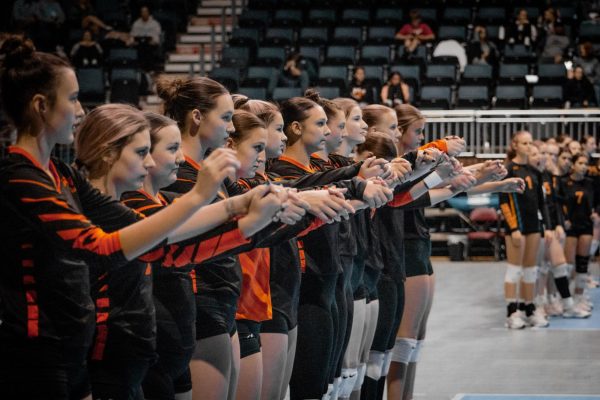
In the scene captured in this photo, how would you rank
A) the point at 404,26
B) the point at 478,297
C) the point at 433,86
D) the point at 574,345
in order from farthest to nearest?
the point at 404,26 → the point at 433,86 → the point at 478,297 → the point at 574,345

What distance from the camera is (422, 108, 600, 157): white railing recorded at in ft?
46.4

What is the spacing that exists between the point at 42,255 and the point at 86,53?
13062 mm

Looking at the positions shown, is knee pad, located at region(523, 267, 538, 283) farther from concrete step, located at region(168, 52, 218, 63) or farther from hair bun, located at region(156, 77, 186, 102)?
concrete step, located at region(168, 52, 218, 63)

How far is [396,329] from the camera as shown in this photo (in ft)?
18.1

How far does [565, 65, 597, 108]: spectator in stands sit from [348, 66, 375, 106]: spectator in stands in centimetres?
267

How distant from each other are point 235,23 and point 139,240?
49.0 ft

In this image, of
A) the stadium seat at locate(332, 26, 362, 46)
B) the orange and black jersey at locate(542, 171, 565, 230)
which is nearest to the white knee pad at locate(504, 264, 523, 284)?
the orange and black jersey at locate(542, 171, 565, 230)

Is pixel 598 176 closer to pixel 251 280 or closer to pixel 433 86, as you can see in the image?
pixel 433 86

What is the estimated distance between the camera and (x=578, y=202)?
1096 cm

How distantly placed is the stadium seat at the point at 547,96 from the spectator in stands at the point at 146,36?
5.59m

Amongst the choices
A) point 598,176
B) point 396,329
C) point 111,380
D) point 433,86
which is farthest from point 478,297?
point 111,380

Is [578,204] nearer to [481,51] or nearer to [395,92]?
[395,92]

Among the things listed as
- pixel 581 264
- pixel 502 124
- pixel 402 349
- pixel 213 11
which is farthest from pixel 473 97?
pixel 402 349

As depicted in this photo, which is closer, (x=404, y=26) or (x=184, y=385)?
(x=184, y=385)
